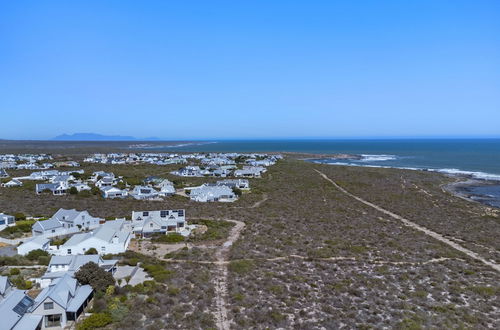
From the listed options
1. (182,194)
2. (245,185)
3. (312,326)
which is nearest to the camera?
(312,326)

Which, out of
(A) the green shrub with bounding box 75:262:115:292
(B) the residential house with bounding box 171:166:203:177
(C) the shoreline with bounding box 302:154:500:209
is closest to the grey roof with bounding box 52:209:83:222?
(A) the green shrub with bounding box 75:262:115:292

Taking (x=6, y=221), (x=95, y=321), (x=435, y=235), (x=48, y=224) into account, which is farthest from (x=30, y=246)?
(x=435, y=235)

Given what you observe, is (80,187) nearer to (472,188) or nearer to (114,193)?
(114,193)

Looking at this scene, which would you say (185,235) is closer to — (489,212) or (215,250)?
(215,250)

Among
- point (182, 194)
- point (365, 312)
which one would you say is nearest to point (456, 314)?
point (365, 312)

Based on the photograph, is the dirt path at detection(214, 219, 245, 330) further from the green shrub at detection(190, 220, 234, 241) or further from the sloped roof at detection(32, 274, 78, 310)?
the sloped roof at detection(32, 274, 78, 310)

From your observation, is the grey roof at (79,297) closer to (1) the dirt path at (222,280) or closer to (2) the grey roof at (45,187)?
(1) the dirt path at (222,280)
